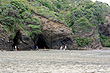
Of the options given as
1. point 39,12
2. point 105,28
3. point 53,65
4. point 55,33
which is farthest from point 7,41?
point 105,28

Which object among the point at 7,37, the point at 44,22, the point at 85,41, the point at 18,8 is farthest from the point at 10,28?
the point at 85,41

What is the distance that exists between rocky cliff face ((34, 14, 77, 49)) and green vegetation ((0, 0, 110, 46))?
120 inches

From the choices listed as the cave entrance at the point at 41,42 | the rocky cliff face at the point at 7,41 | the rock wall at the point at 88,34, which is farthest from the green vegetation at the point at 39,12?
the cave entrance at the point at 41,42

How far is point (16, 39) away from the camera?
52938 mm

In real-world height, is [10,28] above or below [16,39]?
above

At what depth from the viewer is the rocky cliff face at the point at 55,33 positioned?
6419 cm

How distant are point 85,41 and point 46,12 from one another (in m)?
25.7

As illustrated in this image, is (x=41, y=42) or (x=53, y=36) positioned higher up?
(x=53, y=36)

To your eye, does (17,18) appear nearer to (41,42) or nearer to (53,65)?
(41,42)

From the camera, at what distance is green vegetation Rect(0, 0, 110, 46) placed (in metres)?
50.7

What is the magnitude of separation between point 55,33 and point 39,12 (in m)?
12.1

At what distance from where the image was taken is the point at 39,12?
2692 inches

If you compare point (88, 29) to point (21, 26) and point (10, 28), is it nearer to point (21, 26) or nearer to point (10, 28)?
point (21, 26)

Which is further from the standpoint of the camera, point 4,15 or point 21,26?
point 21,26
